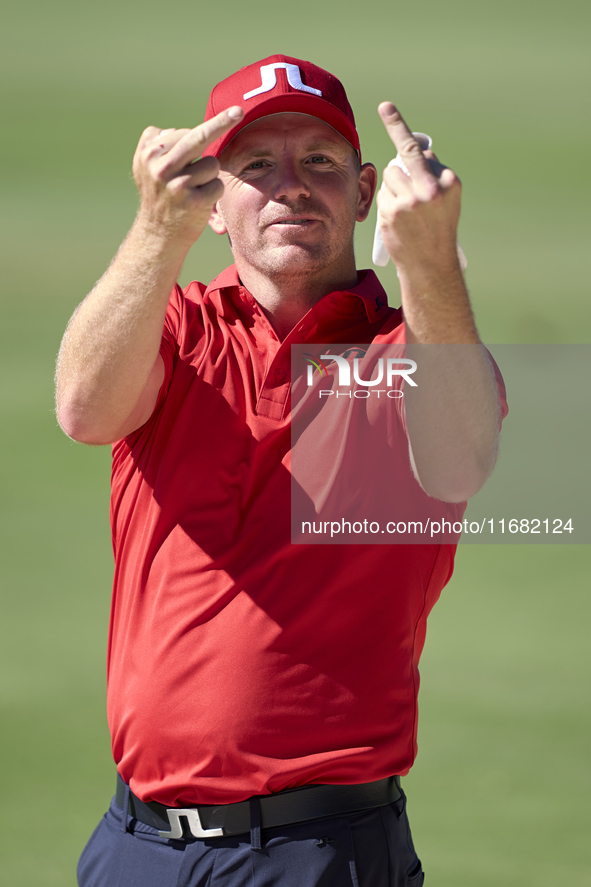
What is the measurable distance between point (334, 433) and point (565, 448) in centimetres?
181

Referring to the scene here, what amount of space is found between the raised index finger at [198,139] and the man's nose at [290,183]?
29 cm

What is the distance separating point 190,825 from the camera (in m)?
1.22

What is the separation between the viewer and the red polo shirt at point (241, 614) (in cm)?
120

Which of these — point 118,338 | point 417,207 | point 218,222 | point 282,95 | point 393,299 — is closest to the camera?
point 417,207

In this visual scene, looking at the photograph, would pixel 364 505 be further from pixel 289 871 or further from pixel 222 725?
pixel 289 871

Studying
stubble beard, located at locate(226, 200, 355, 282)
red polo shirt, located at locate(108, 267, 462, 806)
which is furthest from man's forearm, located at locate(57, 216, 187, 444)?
stubble beard, located at locate(226, 200, 355, 282)

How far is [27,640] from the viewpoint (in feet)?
8.59

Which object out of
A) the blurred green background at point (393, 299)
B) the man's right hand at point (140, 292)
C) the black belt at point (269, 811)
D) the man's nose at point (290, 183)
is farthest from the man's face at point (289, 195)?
the blurred green background at point (393, 299)

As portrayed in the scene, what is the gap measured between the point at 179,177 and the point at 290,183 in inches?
12.6

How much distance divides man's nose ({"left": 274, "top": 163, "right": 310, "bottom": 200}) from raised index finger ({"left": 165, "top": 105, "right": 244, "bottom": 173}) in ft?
0.94

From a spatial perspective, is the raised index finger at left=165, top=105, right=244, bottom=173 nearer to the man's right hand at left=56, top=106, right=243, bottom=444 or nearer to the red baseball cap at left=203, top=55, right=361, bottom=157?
the man's right hand at left=56, top=106, right=243, bottom=444

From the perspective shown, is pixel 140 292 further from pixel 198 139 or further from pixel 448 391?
pixel 448 391

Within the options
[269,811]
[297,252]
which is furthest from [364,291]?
[269,811]

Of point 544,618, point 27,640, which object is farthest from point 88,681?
point 544,618
